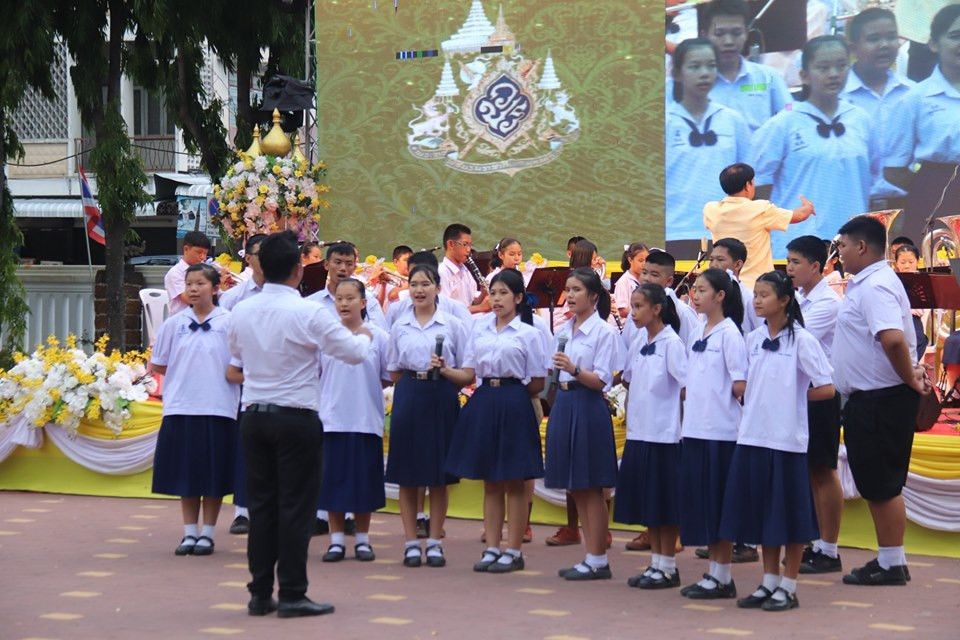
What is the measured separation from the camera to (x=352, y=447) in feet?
23.7

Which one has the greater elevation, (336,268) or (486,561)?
(336,268)

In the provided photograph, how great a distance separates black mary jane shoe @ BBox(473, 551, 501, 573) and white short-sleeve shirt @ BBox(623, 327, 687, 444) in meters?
0.91

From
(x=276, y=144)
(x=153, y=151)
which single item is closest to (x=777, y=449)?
(x=276, y=144)

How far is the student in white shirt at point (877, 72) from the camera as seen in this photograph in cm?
1342

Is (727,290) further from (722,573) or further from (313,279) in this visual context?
(313,279)

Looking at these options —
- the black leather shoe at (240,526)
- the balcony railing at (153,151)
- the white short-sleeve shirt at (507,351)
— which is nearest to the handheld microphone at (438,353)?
the white short-sleeve shirt at (507,351)

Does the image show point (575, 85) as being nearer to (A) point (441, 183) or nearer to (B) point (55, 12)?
(A) point (441, 183)

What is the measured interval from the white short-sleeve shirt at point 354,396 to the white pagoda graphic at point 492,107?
26.4 feet

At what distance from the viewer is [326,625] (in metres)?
5.70

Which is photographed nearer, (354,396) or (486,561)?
(486,561)

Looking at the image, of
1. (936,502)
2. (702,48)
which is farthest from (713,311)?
(702,48)

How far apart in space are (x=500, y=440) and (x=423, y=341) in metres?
0.64

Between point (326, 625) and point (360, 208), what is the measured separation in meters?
10.6

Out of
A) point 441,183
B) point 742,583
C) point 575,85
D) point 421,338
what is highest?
point 575,85
